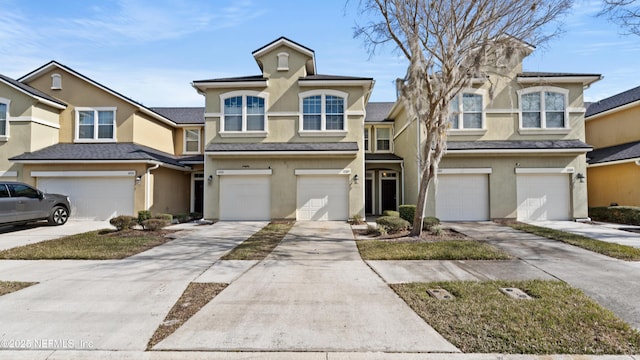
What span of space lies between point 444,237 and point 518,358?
22.9ft

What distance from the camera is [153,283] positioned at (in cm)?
577

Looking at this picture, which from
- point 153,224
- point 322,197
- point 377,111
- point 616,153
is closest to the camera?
point 153,224

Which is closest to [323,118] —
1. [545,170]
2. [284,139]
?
[284,139]

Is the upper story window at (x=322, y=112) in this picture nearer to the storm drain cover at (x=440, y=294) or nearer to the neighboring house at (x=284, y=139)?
the neighboring house at (x=284, y=139)

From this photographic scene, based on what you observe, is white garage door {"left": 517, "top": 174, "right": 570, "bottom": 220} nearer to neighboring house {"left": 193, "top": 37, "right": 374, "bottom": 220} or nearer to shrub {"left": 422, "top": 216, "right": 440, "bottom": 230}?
shrub {"left": 422, "top": 216, "right": 440, "bottom": 230}

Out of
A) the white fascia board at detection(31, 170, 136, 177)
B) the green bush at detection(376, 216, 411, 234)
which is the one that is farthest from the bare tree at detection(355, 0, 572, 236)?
the white fascia board at detection(31, 170, 136, 177)

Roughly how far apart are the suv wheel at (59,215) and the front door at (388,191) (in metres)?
15.3

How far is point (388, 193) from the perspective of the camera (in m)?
18.8

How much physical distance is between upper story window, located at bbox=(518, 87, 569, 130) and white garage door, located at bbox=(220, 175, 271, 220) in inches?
481

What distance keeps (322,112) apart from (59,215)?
38.8 ft

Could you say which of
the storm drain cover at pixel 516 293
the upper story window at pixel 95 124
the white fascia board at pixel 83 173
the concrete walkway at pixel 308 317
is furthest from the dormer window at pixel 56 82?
the storm drain cover at pixel 516 293

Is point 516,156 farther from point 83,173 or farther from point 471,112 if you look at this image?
point 83,173

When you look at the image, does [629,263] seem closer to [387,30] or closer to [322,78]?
[387,30]

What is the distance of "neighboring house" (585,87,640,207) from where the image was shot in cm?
1461
